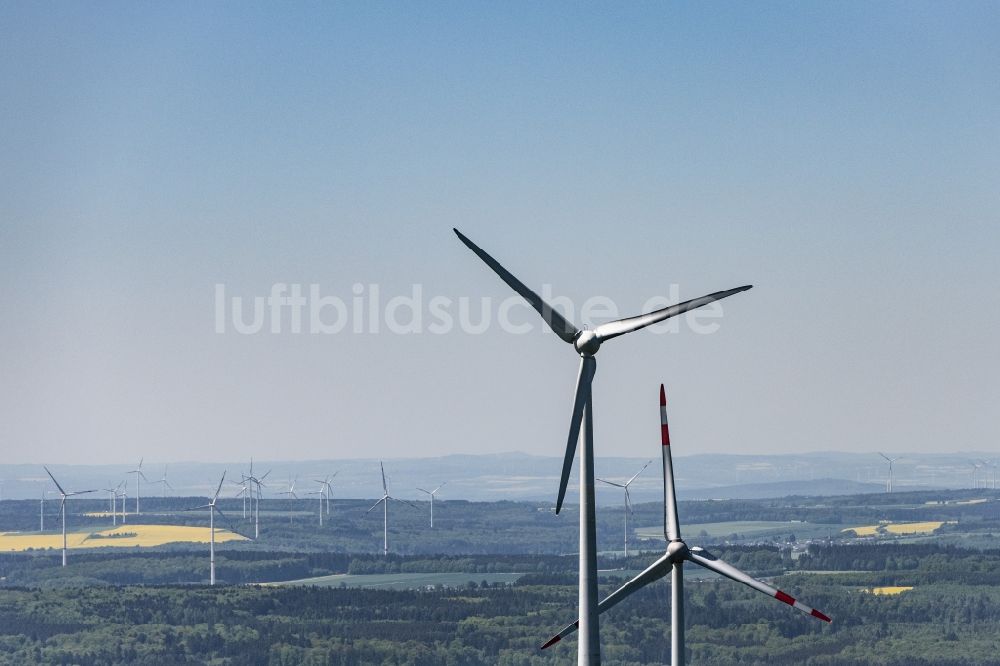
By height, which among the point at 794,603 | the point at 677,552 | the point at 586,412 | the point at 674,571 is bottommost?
the point at 794,603

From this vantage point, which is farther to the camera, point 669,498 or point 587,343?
point 669,498

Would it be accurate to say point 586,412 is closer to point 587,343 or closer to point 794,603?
point 587,343

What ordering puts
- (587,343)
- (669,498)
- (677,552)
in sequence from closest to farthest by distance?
(587,343)
(677,552)
(669,498)

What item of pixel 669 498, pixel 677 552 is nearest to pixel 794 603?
pixel 677 552

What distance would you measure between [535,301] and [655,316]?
5.54 m

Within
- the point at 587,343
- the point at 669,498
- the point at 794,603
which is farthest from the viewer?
the point at 669,498

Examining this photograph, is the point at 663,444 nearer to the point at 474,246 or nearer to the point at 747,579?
the point at 747,579

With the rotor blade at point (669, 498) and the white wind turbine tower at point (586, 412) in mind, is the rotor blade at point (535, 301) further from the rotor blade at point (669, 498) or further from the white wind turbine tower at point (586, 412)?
the rotor blade at point (669, 498)

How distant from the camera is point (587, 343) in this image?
79625 mm

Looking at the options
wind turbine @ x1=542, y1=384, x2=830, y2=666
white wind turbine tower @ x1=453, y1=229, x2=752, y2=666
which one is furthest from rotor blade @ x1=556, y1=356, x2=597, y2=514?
wind turbine @ x1=542, y1=384, x2=830, y2=666

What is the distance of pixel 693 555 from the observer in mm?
98438

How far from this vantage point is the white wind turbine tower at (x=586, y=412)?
78.2 m

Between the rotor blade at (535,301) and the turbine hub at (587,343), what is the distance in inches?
51.4

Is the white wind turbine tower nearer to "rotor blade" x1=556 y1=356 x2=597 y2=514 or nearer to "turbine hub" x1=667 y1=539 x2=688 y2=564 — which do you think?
"rotor blade" x1=556 y1=356 x2=597 y2=514
